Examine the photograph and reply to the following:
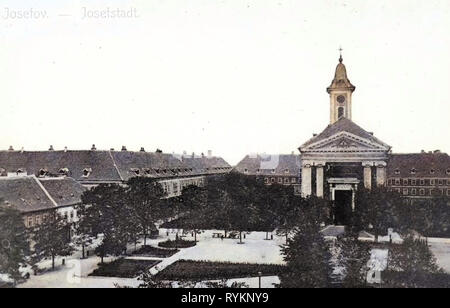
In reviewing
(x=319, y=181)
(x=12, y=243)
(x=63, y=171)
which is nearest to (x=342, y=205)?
(x=319, y=181)

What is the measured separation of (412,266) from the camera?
69.6ft

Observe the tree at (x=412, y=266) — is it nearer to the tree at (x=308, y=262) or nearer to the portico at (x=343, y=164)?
the tree at (x=308, y=262)

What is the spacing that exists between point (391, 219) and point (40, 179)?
1342 inches

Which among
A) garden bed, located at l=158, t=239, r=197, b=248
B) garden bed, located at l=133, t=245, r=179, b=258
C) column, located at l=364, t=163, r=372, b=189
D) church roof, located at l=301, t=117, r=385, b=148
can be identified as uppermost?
church roof, located at l=301, t=117, r=385, b=148

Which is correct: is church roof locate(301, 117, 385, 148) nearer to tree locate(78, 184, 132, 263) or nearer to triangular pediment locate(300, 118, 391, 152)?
triangular pediment locate(300, 118, 391, 152)

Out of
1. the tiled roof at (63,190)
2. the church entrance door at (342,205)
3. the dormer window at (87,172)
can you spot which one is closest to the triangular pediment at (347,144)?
the church entrance door at (342,205)

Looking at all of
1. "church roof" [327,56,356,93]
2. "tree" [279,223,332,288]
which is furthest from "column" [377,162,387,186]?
"tree" [279,223,332,288]

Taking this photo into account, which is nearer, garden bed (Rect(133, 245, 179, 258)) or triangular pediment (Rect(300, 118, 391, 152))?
garden bed (Rect(133, 245, 179, 258))

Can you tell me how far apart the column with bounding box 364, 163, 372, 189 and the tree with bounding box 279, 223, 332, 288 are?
25.7 metres

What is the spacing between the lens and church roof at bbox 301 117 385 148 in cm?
4916

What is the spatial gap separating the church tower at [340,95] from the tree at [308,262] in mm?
37356

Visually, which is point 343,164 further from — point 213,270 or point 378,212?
point 213,270
